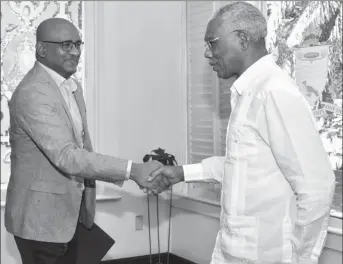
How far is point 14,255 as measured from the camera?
4598 millimetres

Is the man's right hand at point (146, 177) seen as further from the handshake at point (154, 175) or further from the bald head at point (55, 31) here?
the bald head at point (55, 31)

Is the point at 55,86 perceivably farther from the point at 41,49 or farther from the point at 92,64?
the point at 92,64

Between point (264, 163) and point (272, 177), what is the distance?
51mm

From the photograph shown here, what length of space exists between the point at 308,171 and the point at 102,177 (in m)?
1.15

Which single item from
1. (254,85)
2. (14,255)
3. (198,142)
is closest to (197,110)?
(198,142)

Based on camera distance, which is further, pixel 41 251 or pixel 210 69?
pixel 210 69

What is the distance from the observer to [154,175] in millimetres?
2939

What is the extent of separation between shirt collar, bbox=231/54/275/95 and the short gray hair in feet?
0.27

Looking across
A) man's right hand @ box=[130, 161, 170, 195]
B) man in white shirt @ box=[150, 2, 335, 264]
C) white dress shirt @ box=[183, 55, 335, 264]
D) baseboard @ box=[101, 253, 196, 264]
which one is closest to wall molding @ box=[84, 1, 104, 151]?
baseboard @ box=[101, 253, 196, 264]

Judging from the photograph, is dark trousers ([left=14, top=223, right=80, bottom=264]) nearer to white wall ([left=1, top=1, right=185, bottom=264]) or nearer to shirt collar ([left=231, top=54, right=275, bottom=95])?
shirt collar ([left=231, top=54, right=275, bottom=95])

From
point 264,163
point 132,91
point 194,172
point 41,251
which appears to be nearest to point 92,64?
point 132,91

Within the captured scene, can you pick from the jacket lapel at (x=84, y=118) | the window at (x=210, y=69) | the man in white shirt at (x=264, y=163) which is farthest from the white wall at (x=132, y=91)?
the man in white shirt at (x=264, y=163)

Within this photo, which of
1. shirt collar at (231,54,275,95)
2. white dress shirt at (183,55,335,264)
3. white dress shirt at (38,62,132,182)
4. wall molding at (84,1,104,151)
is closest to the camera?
white dress shirt at (183,55,335,264)

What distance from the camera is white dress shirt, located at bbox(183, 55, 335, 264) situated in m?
1.87
